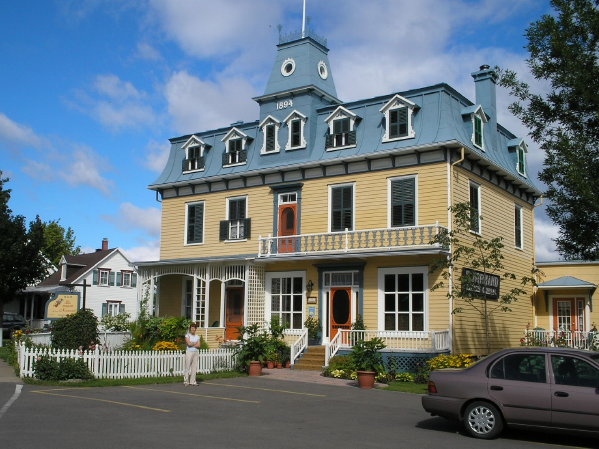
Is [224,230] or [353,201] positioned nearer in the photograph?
[353,201]

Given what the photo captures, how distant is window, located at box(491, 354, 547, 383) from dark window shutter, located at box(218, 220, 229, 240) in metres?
17.5

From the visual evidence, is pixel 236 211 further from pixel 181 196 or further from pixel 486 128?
pixel 486 128

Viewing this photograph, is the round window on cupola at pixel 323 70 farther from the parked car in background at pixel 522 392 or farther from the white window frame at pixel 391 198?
the parked car in background at pixel 522 392

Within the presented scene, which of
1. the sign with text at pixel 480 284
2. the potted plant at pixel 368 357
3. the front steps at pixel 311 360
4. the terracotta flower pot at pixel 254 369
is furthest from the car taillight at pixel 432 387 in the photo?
the front steps at pixel 311 360

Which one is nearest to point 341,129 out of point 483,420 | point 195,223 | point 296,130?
point 296,130

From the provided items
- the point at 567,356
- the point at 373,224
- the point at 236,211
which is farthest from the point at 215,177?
the point at 567,356

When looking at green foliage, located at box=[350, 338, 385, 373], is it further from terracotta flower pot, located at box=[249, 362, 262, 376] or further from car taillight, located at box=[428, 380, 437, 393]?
car taillight, located at box=[428, 380, 437, 393]

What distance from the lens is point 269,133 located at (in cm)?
2681

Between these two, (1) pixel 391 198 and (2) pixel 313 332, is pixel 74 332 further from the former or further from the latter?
(1) pixel 391 198

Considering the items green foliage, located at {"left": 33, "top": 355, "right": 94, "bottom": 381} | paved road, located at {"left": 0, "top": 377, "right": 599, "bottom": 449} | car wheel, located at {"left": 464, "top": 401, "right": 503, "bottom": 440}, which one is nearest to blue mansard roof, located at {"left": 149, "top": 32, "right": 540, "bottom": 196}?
paved road, located at {"left": 0, "top": 377, "right": 599, "bottom": 449}

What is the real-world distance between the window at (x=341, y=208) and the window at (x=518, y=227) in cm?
741

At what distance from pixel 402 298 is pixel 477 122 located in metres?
7.18

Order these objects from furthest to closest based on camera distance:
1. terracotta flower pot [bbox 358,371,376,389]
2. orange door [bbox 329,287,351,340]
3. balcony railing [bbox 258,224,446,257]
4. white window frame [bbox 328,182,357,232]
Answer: white window frame [bbox 328,182,357,232], orange door [bbox 329,287,351,340], balcony railing [bbox 258,224,446,257], terracotta flower pot [bbox 358,371,376,389]

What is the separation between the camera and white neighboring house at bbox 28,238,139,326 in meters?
50.8
